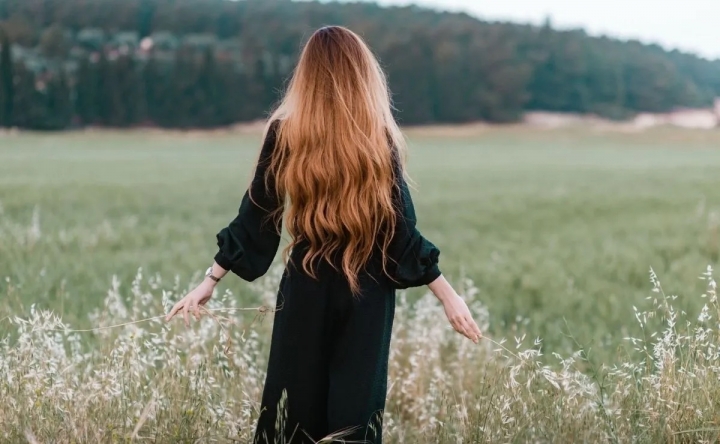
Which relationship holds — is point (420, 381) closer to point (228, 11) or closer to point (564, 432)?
point (564, 432)

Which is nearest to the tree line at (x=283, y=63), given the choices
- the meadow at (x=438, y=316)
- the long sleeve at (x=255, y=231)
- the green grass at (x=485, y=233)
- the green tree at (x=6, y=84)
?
the green tree at (x=6, y=84)

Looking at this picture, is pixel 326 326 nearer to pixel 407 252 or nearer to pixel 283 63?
pixel 407 252

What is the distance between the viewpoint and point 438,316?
5.54 m

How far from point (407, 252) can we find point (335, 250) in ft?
0.92

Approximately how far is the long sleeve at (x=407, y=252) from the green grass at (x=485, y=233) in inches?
24.2

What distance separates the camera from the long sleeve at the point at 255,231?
323cm

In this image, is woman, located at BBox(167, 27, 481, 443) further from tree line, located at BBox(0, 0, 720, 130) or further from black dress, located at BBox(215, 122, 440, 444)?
tree line, located at BBox(0, 0, 720, 130)

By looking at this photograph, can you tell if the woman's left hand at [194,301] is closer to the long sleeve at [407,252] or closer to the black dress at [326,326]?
the black dress at [326,326]

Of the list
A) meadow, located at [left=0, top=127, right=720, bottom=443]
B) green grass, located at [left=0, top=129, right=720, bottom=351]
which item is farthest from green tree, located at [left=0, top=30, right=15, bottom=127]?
meadow, located at [left=0, top=127, right=720, bottom=443]

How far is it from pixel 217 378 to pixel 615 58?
8365 centimetres

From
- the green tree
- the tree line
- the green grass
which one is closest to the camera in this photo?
the green grass

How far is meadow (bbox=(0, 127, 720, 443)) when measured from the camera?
3.14 m

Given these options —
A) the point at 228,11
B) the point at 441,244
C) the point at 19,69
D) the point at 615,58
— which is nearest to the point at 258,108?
the point at 228,11

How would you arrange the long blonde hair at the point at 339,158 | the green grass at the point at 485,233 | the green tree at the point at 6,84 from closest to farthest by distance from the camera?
the long blonde hair at the point at 339,158 → the green grass at the point at 485,233 → the green tree at the point at 6,84
